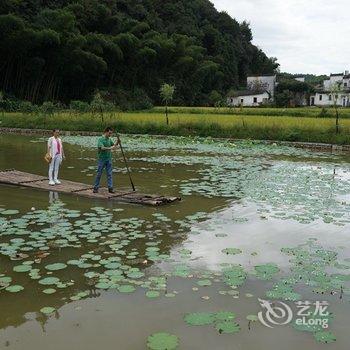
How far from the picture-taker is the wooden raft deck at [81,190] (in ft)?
30.7

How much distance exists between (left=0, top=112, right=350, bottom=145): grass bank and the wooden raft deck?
15900 millimetres

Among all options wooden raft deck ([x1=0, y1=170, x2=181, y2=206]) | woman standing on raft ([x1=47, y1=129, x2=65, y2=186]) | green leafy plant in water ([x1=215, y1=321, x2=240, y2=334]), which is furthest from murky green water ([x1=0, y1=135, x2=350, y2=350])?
woman standing on raft ([x1=47, y1=129, x2=65, y2=186])

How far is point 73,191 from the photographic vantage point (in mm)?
10000

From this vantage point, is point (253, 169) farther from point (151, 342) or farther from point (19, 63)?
point (19, 63)

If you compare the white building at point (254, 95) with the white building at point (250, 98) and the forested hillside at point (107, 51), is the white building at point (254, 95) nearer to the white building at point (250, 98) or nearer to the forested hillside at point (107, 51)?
the white building at point (250, 98)

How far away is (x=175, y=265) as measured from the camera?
5844 mm

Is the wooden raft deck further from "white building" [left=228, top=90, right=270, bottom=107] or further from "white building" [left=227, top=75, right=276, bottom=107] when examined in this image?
"white building" [left=228, top=90, right=270, bottom=107]

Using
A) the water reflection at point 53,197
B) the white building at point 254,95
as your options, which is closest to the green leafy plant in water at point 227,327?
the water reflection at point 53,197

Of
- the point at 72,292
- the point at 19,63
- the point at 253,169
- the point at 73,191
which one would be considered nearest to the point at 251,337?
the point at 72,292

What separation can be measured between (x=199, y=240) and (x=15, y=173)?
22.8 ft

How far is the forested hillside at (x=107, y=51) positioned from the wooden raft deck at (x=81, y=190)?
29903 mm

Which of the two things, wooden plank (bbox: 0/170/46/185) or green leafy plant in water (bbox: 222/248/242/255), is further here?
wooden plank (bbox: 0/170/46/185)

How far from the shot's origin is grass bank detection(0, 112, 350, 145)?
24.1 metres

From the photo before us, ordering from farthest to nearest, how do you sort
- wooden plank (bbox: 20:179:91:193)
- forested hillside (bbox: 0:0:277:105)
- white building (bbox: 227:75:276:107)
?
1. white building (bbox: 227:75:276:107)
2. forested hillside (bbox: 0:0:277:105)
3. wooden plank (bbox: 20:179:91:193)
